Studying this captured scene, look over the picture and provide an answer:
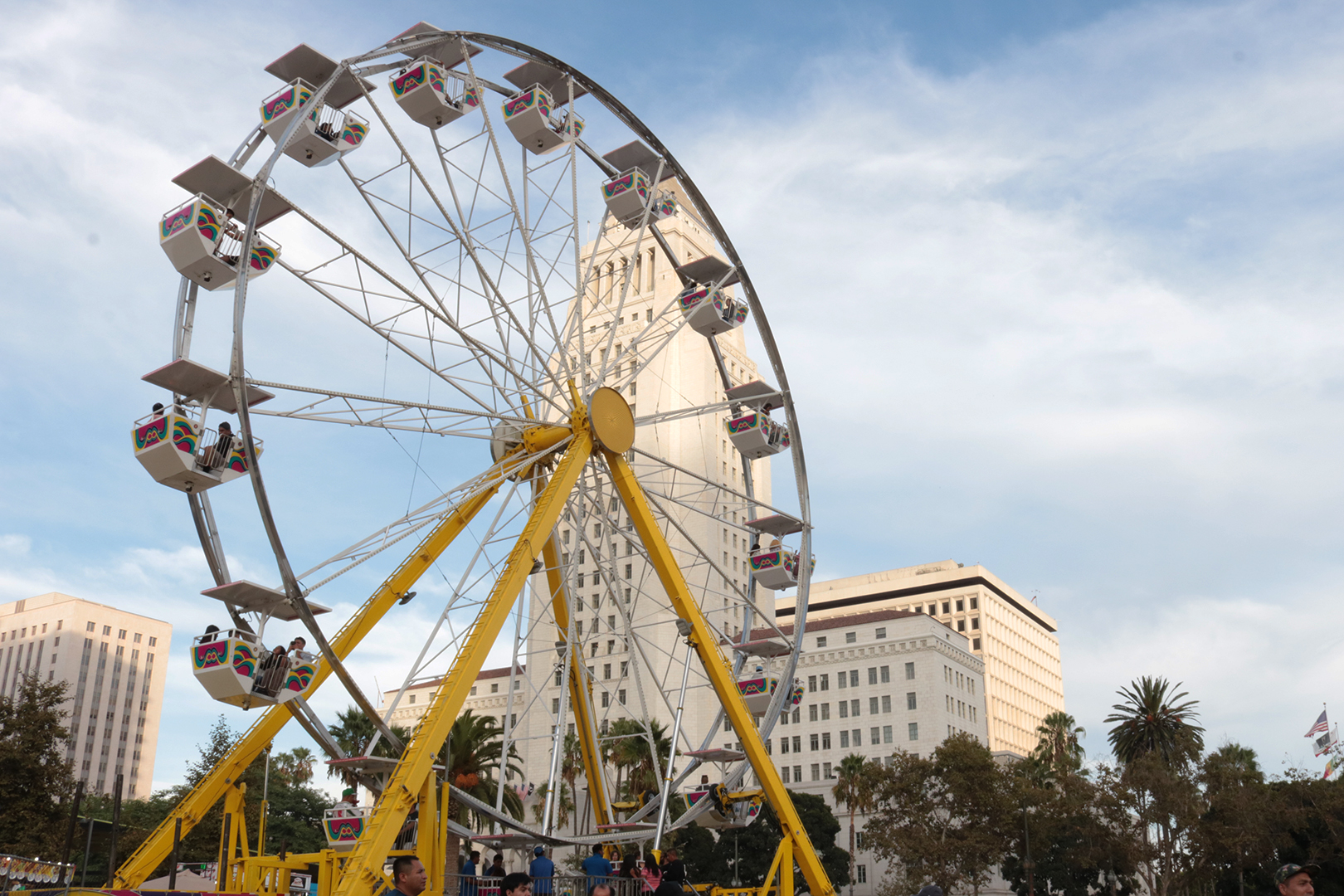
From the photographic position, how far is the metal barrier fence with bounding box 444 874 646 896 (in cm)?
2077

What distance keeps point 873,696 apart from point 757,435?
2867 inches

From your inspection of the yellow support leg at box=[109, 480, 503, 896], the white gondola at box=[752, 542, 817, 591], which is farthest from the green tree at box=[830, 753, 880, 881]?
the yellow support leg at box=[109, 480, 503, 896]

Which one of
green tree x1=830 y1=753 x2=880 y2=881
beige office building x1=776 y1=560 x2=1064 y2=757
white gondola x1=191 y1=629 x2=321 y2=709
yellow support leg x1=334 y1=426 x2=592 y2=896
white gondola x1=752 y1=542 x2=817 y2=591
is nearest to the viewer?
yellow support leg x1=334 y1=426 x2=592 y2=896

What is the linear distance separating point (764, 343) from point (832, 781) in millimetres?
71977

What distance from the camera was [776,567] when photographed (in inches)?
1259

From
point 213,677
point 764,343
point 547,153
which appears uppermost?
point 547,153

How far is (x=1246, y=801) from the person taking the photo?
52531 mm

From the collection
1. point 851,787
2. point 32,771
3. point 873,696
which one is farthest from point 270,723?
point 873,696

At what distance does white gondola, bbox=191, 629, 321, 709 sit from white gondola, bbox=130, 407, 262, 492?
9.06 feet

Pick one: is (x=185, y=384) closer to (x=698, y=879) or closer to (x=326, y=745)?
(x=326, y=745)

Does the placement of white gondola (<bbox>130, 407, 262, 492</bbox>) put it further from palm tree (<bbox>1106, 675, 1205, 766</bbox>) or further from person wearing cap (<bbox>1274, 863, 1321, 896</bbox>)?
palm tree (<bbox>1106, 675, 1205, 766</bbox>)

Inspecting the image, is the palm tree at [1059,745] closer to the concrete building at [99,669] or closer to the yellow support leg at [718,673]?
the yellow support leg at [718,673]

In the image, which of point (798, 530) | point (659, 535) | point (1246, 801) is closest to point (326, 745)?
point (659, 535)

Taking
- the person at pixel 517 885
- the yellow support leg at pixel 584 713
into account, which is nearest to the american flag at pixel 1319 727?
the yellow support leg at pixel 584 713
